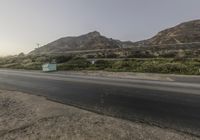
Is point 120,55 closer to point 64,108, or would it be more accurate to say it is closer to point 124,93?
point 124,93

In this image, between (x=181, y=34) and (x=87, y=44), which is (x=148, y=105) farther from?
(x=87, y=44)

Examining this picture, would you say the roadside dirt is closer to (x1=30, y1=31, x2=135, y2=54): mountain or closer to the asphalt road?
the asphalt road

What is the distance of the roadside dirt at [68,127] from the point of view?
5148 millimetres

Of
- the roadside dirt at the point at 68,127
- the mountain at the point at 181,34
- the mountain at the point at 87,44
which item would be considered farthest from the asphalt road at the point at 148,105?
the mountain at the point at 87,44

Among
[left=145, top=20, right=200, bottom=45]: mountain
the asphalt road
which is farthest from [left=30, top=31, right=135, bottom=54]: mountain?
the asphalt road

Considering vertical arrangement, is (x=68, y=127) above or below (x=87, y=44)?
below

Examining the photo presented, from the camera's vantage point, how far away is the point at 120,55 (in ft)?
115

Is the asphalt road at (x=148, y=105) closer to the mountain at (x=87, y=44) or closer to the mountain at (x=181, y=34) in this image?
the mountain at (x=181, y=34)

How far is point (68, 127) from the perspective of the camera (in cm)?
584

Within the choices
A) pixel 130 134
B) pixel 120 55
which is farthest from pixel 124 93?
pixel 120 55

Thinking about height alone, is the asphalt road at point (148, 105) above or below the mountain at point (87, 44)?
below

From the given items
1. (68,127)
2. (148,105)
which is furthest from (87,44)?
(68,127)

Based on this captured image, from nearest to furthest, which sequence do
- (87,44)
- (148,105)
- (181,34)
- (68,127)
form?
(68,127)
(148,105)
(181,34)
(87,44)

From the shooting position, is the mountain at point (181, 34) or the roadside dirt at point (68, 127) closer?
the roadside dirt at point (68, 127)
